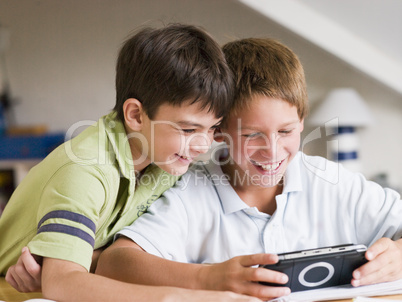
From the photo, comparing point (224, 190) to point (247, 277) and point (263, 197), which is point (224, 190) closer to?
point (263, 197)

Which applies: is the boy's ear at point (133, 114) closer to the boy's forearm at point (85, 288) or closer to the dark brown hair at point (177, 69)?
the dark brown hair at point (177, 69)

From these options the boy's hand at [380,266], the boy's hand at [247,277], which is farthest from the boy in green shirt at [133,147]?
the boy's hand at [380,266]

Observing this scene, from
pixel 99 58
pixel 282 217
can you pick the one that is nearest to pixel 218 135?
pixel 282 217

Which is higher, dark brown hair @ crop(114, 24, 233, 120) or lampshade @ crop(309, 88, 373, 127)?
lampshade @ crop(309, 88, 373, 127)

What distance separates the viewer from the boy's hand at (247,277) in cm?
64

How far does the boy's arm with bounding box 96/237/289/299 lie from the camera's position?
25.2 inches

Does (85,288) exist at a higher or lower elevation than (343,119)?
lower

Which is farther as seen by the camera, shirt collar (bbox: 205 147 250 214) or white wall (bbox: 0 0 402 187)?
white wall (bbox: 0 0 402 187)

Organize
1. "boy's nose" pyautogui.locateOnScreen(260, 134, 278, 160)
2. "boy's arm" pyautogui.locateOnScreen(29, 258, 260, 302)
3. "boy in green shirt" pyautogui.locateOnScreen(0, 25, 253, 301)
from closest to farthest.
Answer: "boy's arm" pyautogui.locateOnScreen(29, 258, 260, 302)
"boy in green shirt" pyautogui.locateOnScreen(0, 25, 253, 301)
"boy's nose" pyautogui.locateOnScreen(260, 134, 278, 160)

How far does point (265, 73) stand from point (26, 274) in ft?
1.66

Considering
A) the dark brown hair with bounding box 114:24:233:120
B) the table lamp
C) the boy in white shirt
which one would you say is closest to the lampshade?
the table lamp

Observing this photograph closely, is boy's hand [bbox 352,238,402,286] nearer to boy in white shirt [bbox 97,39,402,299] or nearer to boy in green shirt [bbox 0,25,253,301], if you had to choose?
boy in white shirt [bbox 97,39,402,299]

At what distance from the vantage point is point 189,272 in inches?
27.3

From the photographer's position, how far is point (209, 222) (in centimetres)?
89
